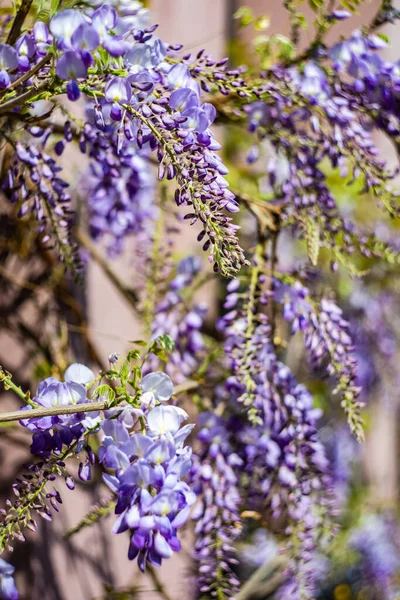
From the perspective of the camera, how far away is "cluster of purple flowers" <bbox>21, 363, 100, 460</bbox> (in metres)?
0.77

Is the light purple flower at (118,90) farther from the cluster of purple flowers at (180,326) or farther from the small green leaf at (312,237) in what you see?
the cluster of purple flowers at (180,326)

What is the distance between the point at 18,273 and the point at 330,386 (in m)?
1.08

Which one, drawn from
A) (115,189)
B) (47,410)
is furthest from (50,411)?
(115,189)

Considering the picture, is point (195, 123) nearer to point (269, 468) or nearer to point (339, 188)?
point (269, 468)

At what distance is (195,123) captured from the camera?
0.77 m

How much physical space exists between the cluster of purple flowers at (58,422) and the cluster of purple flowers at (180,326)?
20.6 inches

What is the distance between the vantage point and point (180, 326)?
1.42 meters

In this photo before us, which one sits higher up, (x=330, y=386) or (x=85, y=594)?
(x=330, y=386)

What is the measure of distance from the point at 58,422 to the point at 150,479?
14cm

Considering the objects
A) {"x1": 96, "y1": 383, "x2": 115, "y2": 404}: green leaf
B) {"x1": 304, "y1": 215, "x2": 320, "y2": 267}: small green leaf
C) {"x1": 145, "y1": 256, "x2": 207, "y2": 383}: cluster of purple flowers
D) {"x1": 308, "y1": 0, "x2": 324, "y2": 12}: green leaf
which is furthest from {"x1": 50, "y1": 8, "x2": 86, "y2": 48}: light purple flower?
{"x1": 145, "y1": 256, "x2": 207, "y2": 383}: cluster of purple flowers

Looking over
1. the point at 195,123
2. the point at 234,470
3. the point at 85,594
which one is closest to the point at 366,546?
the point at 85,594

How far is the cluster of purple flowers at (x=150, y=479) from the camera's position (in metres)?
0.72

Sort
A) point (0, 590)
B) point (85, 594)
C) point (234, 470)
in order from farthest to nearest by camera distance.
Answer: point (85, 594)
point (234, 470)
point (0, 590)

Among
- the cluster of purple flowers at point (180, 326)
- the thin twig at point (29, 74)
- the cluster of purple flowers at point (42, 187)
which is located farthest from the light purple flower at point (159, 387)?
the cluster of purple flowers at point (180, 326)
